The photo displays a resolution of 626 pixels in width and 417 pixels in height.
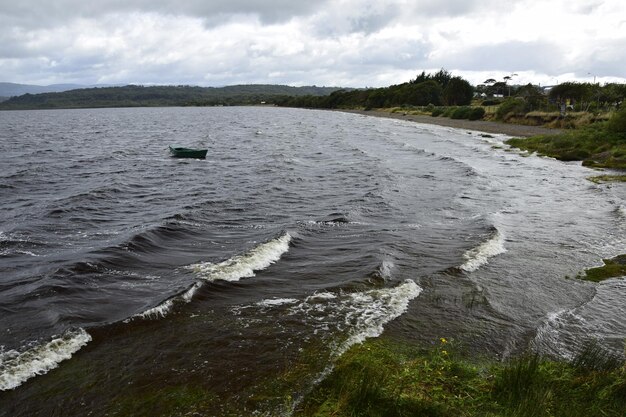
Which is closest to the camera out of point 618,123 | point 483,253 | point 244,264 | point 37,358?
point 37,358

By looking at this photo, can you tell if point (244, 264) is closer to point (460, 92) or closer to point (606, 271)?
point (606, 271)

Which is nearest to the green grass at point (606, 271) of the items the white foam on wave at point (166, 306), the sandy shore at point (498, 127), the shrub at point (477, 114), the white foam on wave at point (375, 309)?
the white foam on wave at point (375, 309)

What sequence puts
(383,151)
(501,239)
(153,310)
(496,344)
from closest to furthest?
(496,344), (153,310), (501,239), (383,151)

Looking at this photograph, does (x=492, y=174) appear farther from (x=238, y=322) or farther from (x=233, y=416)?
(x=233, y=416)

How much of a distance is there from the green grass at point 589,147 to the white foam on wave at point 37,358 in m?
40.7

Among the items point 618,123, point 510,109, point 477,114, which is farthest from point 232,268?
point 477,114

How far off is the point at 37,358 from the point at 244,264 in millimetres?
6966

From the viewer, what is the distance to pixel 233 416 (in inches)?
307

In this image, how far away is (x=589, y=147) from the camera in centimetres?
4522

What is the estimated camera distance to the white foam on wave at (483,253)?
15852 mm

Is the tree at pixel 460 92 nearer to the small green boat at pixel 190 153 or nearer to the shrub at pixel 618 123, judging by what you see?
the shrub at pixel 618 123

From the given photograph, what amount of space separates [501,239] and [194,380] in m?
14.1

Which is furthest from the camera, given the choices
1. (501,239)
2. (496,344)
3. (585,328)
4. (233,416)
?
(501,239)

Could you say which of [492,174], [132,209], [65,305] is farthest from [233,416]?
[492,174]
